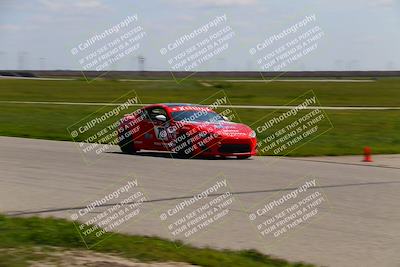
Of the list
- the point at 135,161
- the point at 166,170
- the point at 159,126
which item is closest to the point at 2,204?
the point at 166,170

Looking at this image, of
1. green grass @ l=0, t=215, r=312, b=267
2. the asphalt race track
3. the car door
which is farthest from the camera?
the car door

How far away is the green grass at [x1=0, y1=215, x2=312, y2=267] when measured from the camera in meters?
6.47

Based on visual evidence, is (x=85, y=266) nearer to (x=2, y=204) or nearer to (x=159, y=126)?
(x=2, y=204)

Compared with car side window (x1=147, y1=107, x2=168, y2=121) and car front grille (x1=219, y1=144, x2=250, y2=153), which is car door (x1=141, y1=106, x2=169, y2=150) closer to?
car side window (x1=147, y1=107, x2=168, y2=121)

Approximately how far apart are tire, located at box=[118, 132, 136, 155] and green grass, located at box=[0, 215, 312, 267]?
9.92 meters

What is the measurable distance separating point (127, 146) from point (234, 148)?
2.97 metres

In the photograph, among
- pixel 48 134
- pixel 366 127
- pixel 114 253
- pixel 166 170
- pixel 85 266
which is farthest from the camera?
pixel 366 127

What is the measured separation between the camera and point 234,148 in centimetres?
1659

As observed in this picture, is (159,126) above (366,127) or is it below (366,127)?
Answer: above

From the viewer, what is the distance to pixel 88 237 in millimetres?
7445

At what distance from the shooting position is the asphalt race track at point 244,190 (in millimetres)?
7672

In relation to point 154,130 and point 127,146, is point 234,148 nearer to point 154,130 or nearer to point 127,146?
point 154,130

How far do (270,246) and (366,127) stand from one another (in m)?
21.3

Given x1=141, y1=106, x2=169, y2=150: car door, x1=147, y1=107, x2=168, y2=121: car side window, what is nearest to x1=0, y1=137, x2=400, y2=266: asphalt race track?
x1=141, y1=106, x2=169, y2=150: car door
